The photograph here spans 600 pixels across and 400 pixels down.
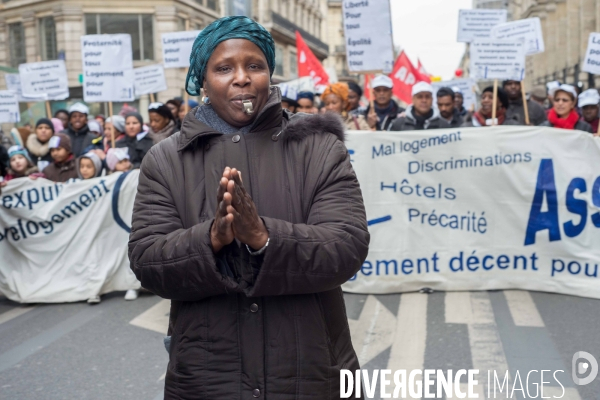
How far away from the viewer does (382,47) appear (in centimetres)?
842

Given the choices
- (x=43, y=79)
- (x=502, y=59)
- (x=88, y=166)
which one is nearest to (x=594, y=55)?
(x=502, y=59)

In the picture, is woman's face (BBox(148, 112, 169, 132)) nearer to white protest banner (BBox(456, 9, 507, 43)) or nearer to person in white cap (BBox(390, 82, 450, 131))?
person in white cap (BBox(390, 82, 450, 131))

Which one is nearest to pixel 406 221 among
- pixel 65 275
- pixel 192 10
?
pixel 65 275

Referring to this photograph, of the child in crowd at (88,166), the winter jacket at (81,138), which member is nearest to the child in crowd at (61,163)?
the child in crowd at (88,166)

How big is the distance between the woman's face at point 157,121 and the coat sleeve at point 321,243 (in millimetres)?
7128

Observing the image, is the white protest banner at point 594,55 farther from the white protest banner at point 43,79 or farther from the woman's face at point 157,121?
the white protest banner at point 43,79

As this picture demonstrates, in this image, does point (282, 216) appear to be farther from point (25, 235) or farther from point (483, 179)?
point (25, 235)

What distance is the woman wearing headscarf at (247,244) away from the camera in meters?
1.88

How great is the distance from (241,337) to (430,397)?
8.74 ft

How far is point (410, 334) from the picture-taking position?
5.52 meters

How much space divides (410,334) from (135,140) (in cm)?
516

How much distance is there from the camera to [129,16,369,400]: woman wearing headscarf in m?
1.88

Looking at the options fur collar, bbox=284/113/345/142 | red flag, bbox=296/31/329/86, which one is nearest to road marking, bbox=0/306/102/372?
fur collar, bbox=284/113/345/142

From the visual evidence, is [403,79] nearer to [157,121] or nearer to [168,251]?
[157,121]
